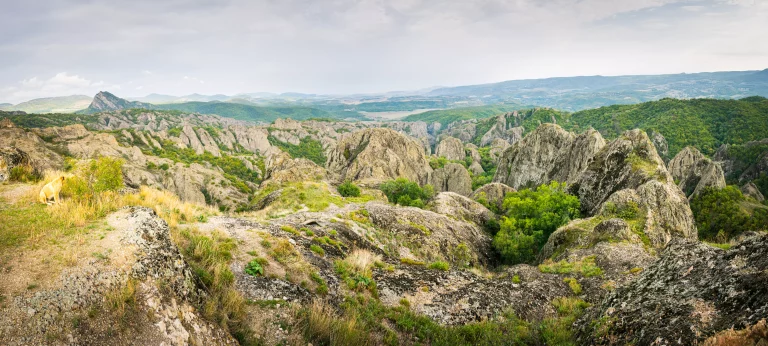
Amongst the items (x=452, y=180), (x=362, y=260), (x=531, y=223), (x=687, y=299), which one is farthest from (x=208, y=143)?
(x=687, y=299)

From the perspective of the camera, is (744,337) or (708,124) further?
(708,124)

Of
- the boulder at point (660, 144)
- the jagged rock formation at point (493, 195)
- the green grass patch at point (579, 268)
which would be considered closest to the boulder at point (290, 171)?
the jagged rock formation at point (493, 195)

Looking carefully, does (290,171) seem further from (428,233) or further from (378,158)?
(428,233)

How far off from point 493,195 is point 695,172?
57.4 metres

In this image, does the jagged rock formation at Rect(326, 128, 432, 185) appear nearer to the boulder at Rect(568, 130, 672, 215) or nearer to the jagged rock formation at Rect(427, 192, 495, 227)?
the jagged rock formation at Rect(427, 192, 495, 227)

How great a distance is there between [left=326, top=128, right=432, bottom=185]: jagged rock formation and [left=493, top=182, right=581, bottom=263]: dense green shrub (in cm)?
4079

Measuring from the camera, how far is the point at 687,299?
7.47 meters

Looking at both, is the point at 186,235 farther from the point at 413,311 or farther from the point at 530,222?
the point at 530,222

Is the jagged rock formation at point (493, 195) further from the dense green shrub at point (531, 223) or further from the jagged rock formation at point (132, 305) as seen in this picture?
the jagged rock formation at point (132, 305)

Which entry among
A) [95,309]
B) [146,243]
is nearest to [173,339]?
[95,309]

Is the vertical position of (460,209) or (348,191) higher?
(348,191)

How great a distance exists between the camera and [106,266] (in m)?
7.02

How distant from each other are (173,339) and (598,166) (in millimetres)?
46266

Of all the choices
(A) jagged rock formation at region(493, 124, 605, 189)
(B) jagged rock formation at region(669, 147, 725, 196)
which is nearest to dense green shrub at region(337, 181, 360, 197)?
(A) jagged rock formation at region(493, 124, 605, 189)
